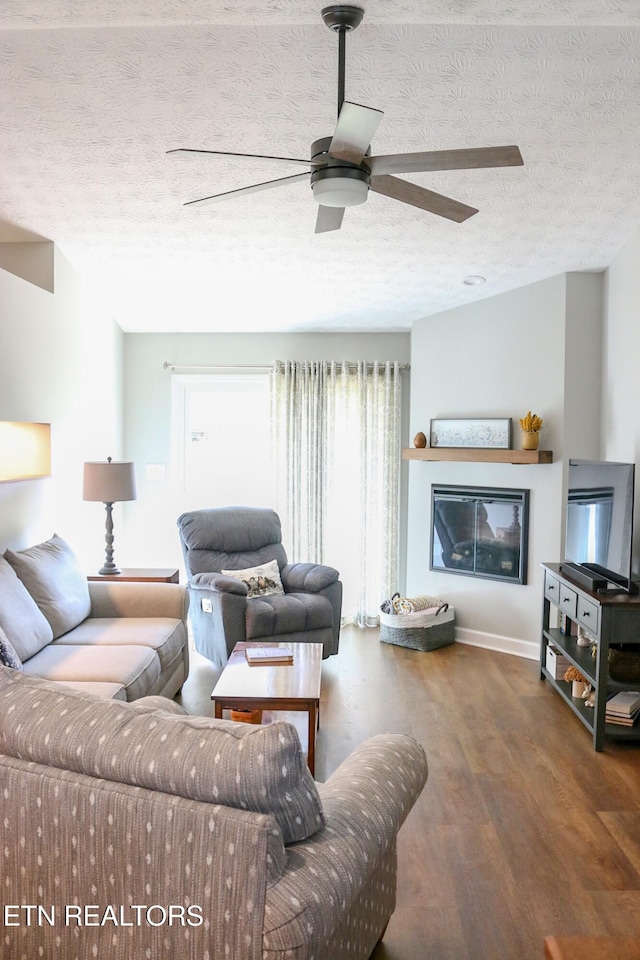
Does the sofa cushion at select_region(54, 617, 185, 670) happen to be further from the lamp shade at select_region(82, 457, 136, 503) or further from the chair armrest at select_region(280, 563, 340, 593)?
the chair armrest at select_region(280, 563, 340, 593)

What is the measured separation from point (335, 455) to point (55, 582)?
2867 mm

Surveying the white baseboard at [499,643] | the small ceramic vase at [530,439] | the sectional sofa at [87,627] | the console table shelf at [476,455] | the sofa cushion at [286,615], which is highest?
the small ceramic vase at [530,439]

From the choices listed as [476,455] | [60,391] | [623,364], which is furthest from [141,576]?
[623,364]

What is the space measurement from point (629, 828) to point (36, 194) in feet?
13.2

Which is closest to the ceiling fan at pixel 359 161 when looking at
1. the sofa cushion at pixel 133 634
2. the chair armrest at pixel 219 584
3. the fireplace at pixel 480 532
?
the sofa cushion at pixel 133 634

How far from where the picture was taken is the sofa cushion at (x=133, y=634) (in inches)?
158

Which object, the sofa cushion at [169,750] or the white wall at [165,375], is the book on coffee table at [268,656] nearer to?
the sofa cushion at [169,750]

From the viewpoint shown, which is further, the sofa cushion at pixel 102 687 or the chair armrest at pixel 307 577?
the chair armrest at pixel 307 577

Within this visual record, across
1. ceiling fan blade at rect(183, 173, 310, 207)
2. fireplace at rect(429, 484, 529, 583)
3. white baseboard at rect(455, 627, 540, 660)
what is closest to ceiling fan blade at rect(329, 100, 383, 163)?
ceiling fan blade at rect(183, 173, 310, 207)

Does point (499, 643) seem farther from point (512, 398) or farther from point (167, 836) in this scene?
point (167, 836)

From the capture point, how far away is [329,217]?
281 centimetres

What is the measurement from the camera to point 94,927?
175 centimetres

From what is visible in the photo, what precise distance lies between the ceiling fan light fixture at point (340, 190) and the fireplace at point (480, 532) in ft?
11.3

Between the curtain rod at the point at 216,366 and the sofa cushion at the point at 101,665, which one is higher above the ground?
the curtain rod at the point at 216,366
